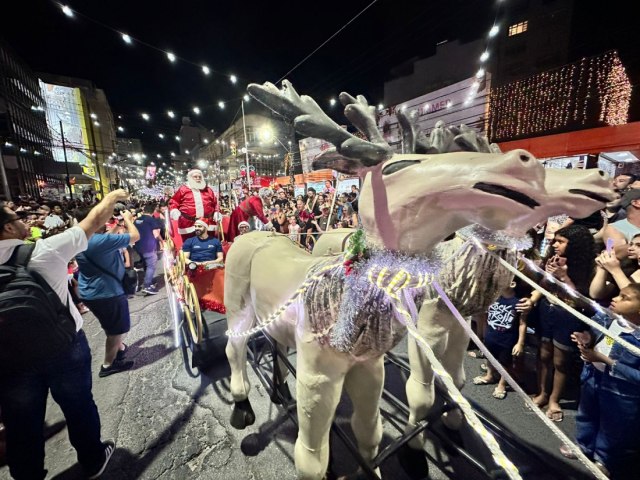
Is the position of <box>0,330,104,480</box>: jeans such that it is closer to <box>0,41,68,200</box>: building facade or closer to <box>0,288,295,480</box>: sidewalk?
<box>0,288,295,480</box>: sidewalk

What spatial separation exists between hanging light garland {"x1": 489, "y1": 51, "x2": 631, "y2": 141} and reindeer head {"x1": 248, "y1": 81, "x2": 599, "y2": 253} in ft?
38.9

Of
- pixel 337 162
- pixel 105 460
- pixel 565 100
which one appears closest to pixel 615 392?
pixel 337 162

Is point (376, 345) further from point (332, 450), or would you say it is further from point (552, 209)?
point (332, 450)

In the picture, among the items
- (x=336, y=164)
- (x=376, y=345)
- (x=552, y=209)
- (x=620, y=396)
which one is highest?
(x=336, y=164)

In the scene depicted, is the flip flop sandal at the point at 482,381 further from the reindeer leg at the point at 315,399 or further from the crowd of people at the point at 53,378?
the crowd of people at the point at 53,378

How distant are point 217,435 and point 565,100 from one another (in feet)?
43.4

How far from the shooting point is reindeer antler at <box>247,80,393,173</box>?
1.00m

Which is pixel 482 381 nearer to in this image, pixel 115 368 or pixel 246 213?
pixel 115 368

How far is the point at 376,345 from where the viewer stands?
1198mm

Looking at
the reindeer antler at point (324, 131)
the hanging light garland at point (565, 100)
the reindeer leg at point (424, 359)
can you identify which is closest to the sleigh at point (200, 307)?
the reindeer leg at point (424, 359)

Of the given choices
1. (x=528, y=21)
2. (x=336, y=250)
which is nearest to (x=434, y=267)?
(x=336, y=250)

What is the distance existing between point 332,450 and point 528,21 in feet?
64.3

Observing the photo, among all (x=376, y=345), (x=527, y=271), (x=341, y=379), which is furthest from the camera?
(x=527, y=271)

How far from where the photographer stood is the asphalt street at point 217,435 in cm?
207
